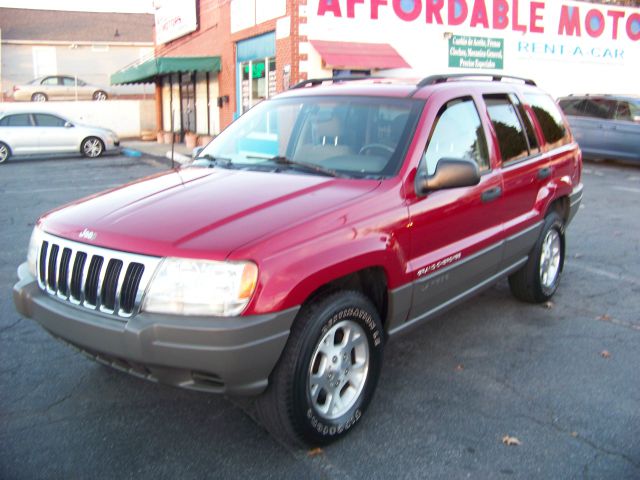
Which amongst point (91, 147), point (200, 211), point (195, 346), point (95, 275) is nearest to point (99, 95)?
point (91, 147)

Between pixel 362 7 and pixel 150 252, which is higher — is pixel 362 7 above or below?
above

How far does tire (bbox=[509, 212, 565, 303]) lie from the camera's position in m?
5.23

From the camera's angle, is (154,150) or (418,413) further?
(154,150)

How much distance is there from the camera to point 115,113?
88.8 feet

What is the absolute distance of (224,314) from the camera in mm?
2781

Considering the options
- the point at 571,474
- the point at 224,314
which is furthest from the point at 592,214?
the point at 224,314

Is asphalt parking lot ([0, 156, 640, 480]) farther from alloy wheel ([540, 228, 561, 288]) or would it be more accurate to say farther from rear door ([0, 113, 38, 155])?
rear door ([0, 113, 38, 155])

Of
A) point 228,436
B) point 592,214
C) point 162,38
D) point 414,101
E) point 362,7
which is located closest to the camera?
point 228,436

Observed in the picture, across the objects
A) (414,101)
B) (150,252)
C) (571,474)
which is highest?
(414,101)

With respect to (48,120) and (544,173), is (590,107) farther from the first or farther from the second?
(48,120)

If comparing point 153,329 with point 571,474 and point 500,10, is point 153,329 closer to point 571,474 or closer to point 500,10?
point 571,474

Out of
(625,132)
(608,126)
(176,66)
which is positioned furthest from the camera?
(176,66)

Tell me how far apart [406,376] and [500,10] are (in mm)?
17434

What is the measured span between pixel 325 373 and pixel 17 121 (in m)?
17.4
